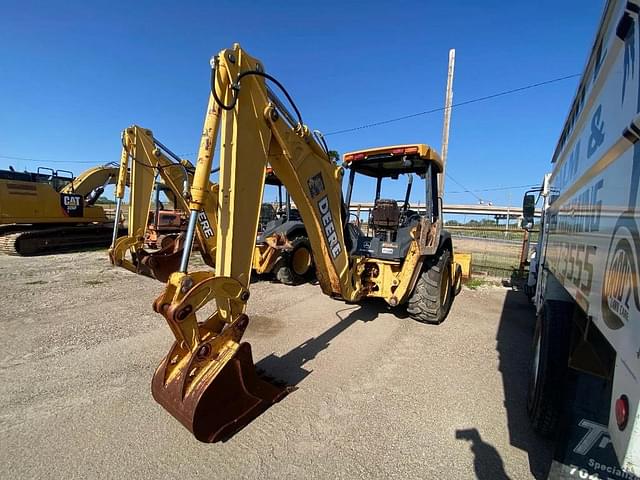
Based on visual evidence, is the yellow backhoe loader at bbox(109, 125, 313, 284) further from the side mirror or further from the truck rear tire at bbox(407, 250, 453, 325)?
the side mirror

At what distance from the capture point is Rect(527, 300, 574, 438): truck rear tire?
2305 millimetres

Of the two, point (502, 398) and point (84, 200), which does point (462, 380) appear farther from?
point (84, 200)

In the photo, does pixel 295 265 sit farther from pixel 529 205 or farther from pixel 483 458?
pixel 483 458

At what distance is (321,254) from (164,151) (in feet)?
14.5

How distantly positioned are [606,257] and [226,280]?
2.28 m

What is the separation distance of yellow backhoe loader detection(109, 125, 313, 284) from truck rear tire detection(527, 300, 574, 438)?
454 cm

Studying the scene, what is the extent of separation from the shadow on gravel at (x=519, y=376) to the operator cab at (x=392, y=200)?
1887mm

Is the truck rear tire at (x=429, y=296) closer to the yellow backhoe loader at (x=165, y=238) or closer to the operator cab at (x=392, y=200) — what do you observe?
the operator cab at (x=392, y=200)

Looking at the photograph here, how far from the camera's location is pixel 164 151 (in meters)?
6.69

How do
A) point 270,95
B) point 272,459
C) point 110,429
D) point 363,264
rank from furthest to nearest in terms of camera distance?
point 363,264 → point 270,95 → point 110,429 → point 272,459

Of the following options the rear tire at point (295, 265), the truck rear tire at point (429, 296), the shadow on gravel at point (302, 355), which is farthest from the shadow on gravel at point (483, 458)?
the rear tire at point (295, 265)

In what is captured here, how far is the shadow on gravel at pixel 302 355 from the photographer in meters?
3.58

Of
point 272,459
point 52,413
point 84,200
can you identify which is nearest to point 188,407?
point 272,459

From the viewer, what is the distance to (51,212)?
38.6 ft
